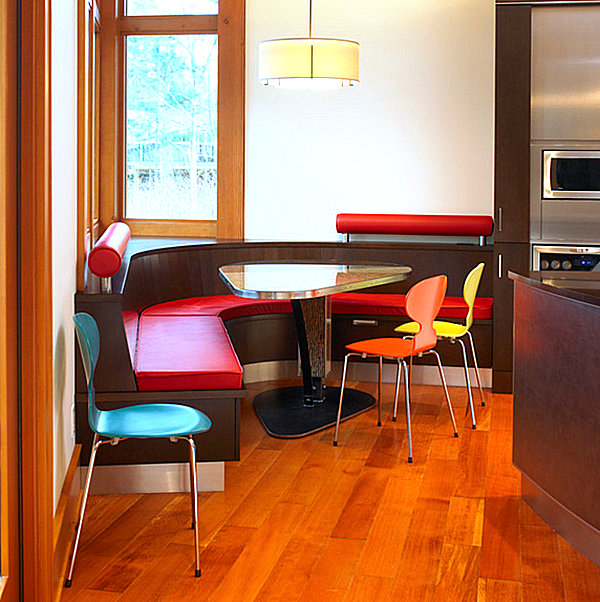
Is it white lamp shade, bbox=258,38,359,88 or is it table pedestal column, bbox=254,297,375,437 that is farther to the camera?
table pedestal column, bbox=254,297,375,437

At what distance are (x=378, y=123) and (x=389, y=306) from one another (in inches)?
61.2

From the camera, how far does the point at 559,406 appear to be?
10.1ft

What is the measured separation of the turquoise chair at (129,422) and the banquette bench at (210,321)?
35cm

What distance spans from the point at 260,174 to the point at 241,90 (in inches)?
25.9

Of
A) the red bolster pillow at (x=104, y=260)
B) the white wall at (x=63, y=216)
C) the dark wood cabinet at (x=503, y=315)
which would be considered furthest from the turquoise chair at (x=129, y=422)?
the dark wood cabinet at (x=503, y=315)

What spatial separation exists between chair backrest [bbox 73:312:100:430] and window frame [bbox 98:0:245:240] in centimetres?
370

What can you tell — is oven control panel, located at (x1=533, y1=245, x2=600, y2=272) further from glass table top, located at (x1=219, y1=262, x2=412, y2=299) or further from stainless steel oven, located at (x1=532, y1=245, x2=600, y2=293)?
glass table top, located at (x1=219, y1=262, x2=412, y2=299)

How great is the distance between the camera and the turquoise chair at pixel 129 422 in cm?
288

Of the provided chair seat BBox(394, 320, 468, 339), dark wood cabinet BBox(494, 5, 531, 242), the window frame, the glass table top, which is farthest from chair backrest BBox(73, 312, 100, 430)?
the window frame

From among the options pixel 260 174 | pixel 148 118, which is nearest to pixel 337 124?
pixel 260 174

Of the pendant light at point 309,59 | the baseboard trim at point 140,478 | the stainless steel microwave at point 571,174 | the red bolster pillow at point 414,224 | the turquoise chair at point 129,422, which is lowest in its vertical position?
the baseboard trim at point 140,478

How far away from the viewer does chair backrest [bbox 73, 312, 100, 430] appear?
2.86 m

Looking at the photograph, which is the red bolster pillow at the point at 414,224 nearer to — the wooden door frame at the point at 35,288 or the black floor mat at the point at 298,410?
the black floor mat at the point at 298,410

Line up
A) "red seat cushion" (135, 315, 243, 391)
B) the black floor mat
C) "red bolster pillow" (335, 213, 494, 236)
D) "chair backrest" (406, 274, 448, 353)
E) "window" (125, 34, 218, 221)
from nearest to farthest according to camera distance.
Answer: "red seat cushion" (135, 315, 243, 391) < "chair backrest" (406, 274, 448, 353) < the black floor mat < "red bolster pillow" (335, 213, 494, 236) < "window" (125, 34, 218, 221)
